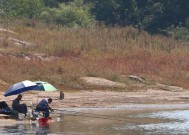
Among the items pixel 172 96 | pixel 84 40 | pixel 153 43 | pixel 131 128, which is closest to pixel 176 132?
pixel 131 128

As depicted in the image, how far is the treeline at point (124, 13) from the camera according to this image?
74000 millimetres

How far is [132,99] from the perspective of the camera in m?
43.1

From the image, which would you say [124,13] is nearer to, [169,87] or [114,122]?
[169,87]

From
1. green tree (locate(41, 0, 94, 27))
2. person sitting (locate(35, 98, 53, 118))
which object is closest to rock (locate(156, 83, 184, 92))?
person sitting (locate(35, 98, 53, 118))

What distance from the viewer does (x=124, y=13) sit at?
8262cm

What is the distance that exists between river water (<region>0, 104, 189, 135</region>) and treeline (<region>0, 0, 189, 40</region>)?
110ft

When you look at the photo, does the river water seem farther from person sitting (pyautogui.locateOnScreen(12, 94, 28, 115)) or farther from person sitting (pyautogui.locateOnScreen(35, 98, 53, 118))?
person sitting (pyautogui.locateOnScreen(12, 94, 28, 115))

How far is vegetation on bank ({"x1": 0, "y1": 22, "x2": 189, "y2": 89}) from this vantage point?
45.0 meters

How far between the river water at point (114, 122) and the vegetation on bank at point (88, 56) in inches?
222

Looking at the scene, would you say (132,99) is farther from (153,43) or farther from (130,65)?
(153,43)

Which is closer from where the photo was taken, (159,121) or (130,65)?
(159,121)

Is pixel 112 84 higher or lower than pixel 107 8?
lower

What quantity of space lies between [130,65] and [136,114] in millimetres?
12383

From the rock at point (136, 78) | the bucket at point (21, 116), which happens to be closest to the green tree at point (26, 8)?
the rock at point (136, 78)
